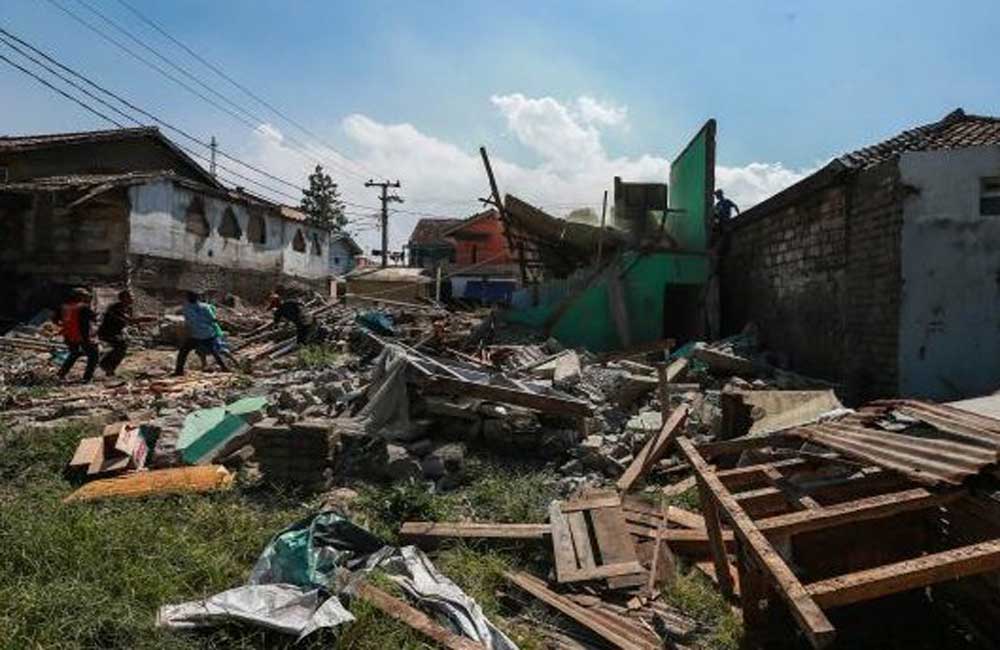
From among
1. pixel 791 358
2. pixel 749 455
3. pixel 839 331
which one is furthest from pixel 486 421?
pixel 791 358

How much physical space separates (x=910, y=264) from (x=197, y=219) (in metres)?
19.3

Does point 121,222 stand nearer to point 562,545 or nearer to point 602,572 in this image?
point 562,545

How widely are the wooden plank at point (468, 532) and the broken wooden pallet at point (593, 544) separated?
0.43 feet

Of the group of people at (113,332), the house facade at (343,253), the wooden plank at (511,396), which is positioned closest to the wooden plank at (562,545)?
the wooden plank at (511,396)

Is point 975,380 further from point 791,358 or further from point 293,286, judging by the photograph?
point 293,286

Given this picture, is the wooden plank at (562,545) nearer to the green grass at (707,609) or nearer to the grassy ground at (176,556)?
the grassy ground at (176,556)

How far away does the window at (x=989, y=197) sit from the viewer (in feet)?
26.8

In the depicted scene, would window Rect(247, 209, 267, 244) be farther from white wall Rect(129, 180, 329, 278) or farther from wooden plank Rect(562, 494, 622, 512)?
wooden plank Rect(562, 494, 622, 512)

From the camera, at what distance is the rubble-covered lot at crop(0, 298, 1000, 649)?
3.36m

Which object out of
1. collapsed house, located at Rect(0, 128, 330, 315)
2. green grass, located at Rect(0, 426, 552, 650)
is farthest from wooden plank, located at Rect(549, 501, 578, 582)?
collapsed house, located at Rect(0, 128, 330, 315)

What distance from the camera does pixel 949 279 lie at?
8281 mm

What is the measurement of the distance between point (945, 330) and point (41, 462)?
9.78 m

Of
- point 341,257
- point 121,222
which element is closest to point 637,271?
point 121,222

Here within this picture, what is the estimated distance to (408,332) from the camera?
48.9ft
